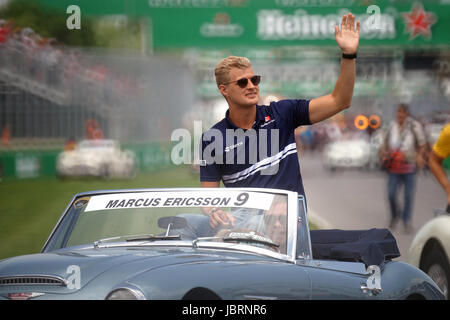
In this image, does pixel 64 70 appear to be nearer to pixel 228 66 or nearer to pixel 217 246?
pixel 228 66

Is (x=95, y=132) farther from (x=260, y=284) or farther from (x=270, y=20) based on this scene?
(x=260, y=284)

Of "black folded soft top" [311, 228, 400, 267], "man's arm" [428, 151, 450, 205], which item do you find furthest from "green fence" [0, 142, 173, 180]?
"black folded soft top" [311, 228, 400, 267]

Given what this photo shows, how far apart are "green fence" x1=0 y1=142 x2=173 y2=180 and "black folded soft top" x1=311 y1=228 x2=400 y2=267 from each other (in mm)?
28011

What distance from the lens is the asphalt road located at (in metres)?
15.2

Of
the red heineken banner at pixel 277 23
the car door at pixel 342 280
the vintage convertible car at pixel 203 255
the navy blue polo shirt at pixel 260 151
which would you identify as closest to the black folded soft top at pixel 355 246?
the vintage convertible car at pixel 203 255

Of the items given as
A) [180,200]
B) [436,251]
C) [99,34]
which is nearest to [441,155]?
[436,251]

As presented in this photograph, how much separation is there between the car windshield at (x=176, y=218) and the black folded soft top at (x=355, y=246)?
478 mm

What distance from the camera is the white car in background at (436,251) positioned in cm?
636

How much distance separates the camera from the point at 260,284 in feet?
14.4

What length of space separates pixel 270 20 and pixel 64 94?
11507 millimetres

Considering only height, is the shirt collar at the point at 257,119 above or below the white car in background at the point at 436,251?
above

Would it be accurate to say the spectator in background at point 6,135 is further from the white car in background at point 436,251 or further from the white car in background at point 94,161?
the white car in background at point 436,251

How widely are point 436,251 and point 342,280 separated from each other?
1911 millimetres

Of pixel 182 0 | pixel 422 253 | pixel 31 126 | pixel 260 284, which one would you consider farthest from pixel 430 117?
pixel 260 284
